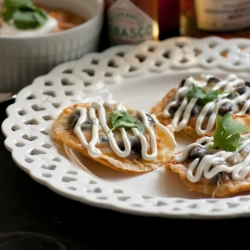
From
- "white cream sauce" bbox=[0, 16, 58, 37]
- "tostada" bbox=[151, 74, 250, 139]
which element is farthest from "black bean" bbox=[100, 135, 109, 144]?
"white cream sauce" bbox=[0, 16, 58, 37]

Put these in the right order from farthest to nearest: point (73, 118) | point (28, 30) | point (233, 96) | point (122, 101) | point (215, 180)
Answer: point (28, 30)
point (122, 101)
point (233, 96)
point (73, 118)
point (215, 180)

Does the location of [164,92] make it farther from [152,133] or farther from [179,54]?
[152,133]

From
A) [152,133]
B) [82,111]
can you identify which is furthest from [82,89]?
[152,133]

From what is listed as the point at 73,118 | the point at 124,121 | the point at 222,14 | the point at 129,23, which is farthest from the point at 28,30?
the point at 222,14

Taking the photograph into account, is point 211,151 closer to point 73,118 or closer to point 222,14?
point 73,118

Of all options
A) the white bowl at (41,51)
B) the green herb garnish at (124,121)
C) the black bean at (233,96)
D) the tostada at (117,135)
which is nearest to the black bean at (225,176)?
the tostada at (117,135)

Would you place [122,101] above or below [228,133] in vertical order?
below

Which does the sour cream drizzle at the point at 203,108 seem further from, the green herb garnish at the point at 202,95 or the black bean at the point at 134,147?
the black bean at the point at 134,147
